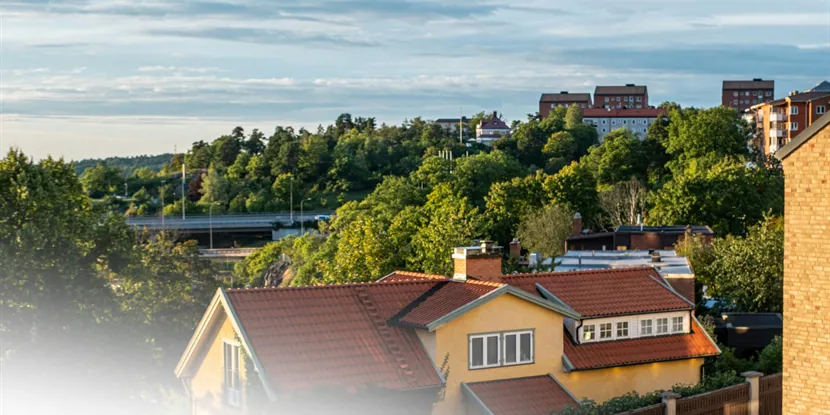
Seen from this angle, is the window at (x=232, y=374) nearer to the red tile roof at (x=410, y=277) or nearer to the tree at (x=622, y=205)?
the red tile roof at (x=410, y=277)

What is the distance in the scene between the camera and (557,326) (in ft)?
81.6

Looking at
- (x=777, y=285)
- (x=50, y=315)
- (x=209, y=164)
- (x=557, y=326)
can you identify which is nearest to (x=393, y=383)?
(x=557, y=326)

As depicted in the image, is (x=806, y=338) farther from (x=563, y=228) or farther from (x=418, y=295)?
Result: (x=563, y=228)

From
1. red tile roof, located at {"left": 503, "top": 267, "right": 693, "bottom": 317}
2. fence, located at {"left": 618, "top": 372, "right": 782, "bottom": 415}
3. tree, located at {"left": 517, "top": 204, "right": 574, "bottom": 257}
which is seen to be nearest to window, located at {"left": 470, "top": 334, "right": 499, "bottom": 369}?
red tile roof, located at {"left": 503, "top": 267, "right": 693, "bottom": 317}

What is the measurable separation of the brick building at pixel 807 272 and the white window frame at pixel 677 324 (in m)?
9.50

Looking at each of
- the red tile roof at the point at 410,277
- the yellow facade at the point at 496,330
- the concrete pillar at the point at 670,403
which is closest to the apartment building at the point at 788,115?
the red tile roof at the point at 410,277

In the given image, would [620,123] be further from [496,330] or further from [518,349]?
[496,330]

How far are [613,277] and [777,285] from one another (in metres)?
14.9

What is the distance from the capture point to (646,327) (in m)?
26.9

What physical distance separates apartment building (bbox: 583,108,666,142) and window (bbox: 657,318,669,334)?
523 feet

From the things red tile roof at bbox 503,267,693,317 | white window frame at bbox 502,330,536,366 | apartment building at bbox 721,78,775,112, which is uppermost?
apartment building at bbox 721,78,775,112

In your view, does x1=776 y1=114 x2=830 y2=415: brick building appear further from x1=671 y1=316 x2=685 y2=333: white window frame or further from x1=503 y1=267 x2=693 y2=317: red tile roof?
x1=671 y1=316 x2=685 y2=333: white window frame

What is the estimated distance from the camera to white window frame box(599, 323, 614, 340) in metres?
26.2

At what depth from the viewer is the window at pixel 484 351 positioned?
932 inches
